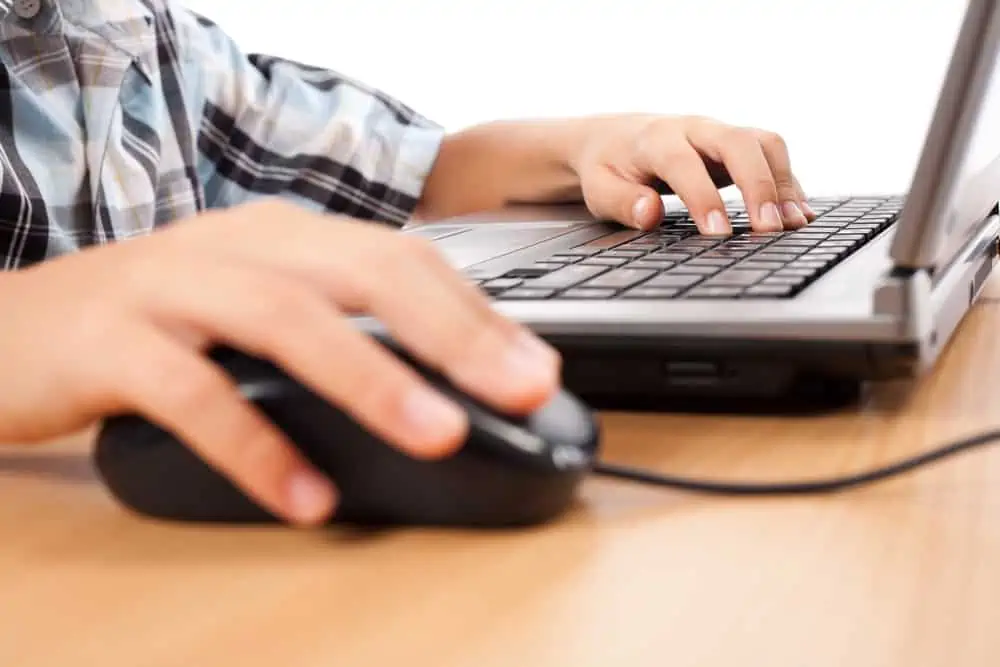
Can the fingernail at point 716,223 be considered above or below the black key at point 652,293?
below

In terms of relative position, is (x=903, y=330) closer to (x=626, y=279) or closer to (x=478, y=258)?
(x=626, y=279)

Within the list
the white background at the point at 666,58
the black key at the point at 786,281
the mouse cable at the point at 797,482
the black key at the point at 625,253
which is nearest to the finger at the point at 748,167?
the black key at the point at 625,253

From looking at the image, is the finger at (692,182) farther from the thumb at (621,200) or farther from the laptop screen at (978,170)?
the laptop screen at (978,170)

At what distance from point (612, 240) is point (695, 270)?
192 mm

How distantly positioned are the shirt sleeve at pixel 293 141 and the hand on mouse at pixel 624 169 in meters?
0.04

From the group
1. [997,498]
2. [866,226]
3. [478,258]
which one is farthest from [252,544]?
[866,226]

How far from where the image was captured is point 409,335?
342 mm

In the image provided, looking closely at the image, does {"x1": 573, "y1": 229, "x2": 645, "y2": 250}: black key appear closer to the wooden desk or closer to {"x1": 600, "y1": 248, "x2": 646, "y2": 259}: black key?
{"x1": 600, "y1": 248, "x2": 646, "y2": 259}: black key

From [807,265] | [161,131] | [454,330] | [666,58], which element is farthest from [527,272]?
[666,58]

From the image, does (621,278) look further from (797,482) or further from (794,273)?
(797,482)

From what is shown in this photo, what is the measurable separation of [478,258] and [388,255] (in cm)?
32

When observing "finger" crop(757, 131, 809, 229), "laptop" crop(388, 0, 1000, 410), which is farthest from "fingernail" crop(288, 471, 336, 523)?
"finger" crop(757, 131, 809, 229)

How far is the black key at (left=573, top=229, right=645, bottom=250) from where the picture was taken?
689 mm

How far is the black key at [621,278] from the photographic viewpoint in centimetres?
51
